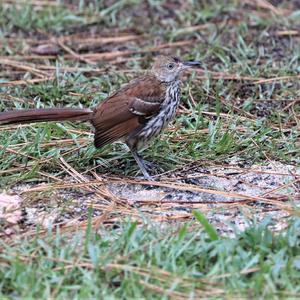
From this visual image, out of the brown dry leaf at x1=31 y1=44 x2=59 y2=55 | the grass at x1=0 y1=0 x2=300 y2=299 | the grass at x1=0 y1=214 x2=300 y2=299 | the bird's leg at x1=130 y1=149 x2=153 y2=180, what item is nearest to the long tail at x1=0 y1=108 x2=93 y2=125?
the grass at x1=0 y1=0 x2=300 y2=299

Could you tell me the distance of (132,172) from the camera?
19.5 ft

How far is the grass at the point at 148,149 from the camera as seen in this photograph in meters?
4.33

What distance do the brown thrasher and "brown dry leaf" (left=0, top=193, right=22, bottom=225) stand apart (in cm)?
64

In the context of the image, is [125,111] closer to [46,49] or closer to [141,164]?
[141,164]

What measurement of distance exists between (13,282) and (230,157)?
2.34 metres

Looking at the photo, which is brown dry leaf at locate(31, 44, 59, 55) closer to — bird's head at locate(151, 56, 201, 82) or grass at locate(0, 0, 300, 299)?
grass at locate(0, 0, 300, 299)

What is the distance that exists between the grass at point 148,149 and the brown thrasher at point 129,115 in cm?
28

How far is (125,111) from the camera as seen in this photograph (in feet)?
19.1

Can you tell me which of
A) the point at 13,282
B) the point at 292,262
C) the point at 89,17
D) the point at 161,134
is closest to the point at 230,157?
the point at 161,134

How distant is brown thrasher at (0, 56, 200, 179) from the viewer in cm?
572

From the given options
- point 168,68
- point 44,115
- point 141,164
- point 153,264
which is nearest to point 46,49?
point 168,68

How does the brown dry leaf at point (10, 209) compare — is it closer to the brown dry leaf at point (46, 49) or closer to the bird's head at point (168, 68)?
the bird's head at point (168, 68)

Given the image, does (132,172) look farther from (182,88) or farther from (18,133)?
(182,88)

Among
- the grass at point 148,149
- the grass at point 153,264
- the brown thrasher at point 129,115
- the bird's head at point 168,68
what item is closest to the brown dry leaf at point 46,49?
the grass at point 148,149
